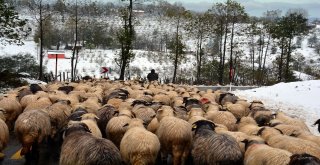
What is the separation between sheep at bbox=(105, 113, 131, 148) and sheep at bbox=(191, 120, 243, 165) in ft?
5.90

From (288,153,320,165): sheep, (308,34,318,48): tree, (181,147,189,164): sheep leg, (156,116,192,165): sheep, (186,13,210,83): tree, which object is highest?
(308,34,318,48): tree

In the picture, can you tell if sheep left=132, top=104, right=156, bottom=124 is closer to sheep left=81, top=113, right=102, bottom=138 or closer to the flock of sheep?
the flock of sheep

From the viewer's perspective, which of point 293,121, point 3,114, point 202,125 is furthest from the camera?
point 293,121

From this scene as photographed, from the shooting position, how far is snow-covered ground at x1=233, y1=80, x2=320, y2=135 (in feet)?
62.6

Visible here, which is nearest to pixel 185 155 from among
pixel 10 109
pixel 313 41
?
pixel 10 109

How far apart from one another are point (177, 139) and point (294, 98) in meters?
14.7

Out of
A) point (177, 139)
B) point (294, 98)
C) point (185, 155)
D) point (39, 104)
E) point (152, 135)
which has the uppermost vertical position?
point (39, 104)

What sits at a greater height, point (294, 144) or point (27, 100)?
point (27, 100)

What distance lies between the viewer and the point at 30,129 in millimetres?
9102

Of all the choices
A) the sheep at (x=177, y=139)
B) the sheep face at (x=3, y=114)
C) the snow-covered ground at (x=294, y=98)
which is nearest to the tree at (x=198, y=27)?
the snow-covered ground at (x=294, y=98)

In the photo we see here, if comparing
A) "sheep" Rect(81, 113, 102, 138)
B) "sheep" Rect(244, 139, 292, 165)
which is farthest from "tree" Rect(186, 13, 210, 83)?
"sheep" Rect(244, 139, 292, 165)

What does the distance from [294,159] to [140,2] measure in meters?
28.4

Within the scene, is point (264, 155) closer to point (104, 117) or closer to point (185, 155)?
point (185, 155)

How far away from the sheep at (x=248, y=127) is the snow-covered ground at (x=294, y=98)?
7.38 meters
